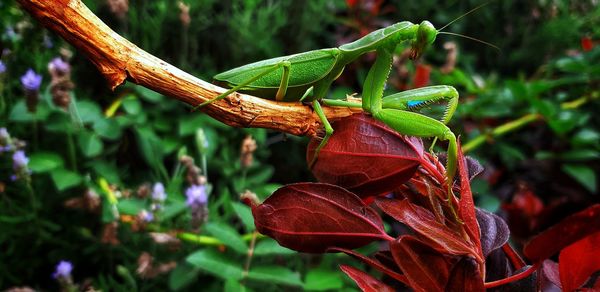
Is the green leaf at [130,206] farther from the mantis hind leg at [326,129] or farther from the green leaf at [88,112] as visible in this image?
the mantis hind leg at [326,129]

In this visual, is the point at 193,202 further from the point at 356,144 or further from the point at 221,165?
the point at 356,144

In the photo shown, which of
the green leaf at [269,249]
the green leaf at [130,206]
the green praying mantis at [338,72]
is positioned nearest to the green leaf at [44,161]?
the green leaf at [130,206]

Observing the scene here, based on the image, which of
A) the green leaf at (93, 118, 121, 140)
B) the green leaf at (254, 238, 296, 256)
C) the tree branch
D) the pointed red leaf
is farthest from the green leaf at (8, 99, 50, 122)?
the pointed red leaf

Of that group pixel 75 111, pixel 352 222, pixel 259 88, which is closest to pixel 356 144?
pixel 352 222

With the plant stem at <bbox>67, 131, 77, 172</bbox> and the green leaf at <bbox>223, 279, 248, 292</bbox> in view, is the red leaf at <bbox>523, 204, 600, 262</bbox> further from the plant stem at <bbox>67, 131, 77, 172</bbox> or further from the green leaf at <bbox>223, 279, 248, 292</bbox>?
the plant stem at <bbox>67, 131, 77, 172</bbox>

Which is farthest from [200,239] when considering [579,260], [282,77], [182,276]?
[579,260]
